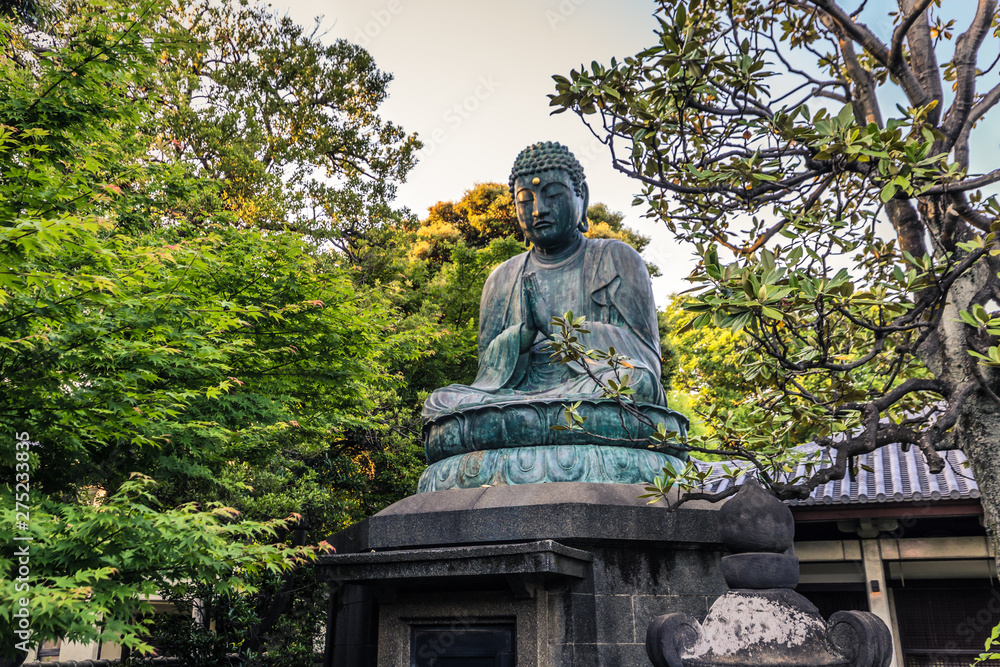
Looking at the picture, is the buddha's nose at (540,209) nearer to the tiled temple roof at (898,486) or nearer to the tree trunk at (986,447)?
the tiled temple roof at (898,486)

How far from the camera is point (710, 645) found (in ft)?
10.2

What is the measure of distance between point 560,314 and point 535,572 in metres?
2.71

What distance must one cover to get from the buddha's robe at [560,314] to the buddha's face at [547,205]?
266 millimetres

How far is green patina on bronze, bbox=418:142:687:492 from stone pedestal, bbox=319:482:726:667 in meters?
0.32

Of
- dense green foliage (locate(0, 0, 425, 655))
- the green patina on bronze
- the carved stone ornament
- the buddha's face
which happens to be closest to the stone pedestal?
the green patina on bronze

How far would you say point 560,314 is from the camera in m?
6.19

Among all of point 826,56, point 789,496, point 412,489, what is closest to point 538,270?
point 826,56

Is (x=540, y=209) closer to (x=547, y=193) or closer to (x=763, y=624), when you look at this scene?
(x=547, y=193)

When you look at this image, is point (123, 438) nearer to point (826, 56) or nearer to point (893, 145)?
point (893, 145)

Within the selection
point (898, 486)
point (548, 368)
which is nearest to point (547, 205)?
point (548, 368)

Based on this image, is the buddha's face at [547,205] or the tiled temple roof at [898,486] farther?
the tiled temple roof at [898,486]

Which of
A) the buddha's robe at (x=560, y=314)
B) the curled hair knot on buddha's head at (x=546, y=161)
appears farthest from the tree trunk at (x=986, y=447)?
the curled hair knot on buddha's head at (x=546, y=161)

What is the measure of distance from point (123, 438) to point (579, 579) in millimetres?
3572

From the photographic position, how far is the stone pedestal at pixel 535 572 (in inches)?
164
